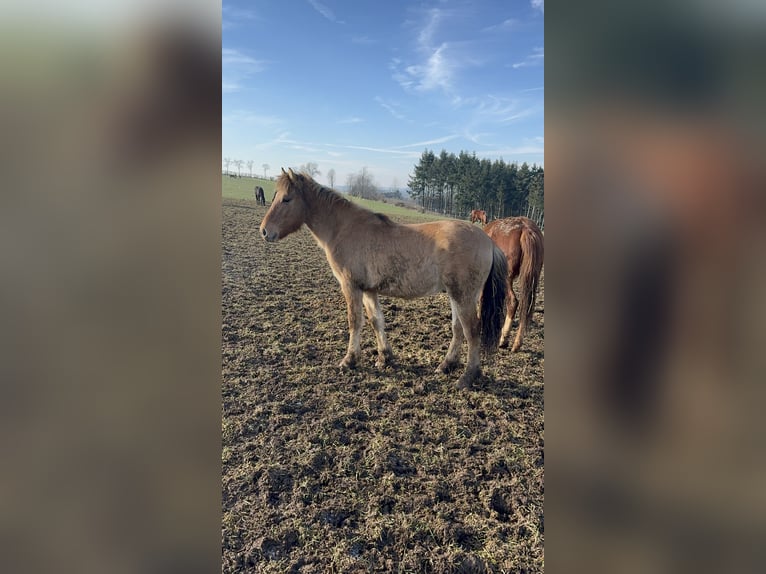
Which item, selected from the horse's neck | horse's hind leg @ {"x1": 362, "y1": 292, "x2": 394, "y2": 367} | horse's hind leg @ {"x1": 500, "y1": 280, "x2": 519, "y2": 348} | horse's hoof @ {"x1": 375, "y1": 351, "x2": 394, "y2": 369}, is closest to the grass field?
horse's hind leg @ {"x1": 500, "y1": 280, "x2": 519, "y2": 348}

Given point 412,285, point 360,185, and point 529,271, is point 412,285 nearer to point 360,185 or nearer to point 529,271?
point 529,271

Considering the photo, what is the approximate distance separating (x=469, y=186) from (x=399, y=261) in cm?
3261

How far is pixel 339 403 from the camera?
3.76m

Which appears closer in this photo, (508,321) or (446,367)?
(446,367)

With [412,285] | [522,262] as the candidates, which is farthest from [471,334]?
[522,262]

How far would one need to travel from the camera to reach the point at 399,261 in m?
4.38

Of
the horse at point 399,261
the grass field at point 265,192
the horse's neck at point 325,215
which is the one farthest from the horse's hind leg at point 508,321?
the grass field at point 265,192

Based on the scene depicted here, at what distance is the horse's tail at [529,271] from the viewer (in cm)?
505

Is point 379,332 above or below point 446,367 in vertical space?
above

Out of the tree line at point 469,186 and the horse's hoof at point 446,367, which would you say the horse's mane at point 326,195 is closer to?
the horse's hoof at point 446,367

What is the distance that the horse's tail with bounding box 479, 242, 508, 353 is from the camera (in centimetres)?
431
